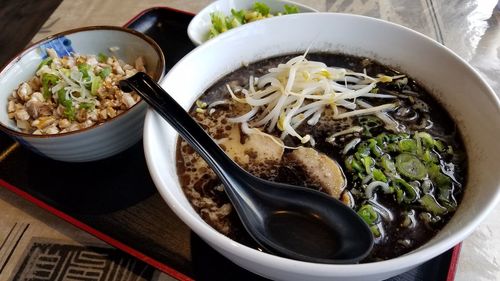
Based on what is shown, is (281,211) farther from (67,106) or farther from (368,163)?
(67,106)

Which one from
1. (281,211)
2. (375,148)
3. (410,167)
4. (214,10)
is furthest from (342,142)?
(214,10)

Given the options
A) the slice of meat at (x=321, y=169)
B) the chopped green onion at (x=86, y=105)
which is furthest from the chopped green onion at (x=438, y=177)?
the chopped green onion at (x=86, y=105)

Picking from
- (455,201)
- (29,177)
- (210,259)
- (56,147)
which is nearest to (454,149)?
(455,201)

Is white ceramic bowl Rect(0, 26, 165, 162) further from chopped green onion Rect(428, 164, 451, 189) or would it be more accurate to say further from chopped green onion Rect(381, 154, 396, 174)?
chopped green onion Rect(428, 164, 451, 189)

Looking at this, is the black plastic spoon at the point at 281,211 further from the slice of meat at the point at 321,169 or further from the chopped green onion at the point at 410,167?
the chopped green onion at the point at 410,167

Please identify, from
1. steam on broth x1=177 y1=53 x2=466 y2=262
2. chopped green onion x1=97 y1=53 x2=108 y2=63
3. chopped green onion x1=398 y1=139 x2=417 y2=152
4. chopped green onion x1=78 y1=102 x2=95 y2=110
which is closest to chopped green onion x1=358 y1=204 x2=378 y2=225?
steam on broth x1=177 y1=53 x2=466 y2=262

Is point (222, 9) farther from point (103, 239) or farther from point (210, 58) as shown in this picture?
point (103, 239)
